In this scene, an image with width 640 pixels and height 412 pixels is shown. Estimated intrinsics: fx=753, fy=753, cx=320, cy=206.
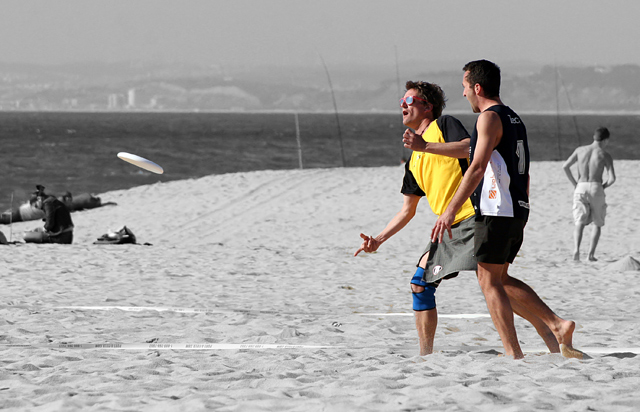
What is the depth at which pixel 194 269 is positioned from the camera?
7648mm

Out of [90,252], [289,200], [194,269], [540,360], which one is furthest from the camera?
[289,200]

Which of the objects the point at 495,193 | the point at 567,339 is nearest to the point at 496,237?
the point at 495,193

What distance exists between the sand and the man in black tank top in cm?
27

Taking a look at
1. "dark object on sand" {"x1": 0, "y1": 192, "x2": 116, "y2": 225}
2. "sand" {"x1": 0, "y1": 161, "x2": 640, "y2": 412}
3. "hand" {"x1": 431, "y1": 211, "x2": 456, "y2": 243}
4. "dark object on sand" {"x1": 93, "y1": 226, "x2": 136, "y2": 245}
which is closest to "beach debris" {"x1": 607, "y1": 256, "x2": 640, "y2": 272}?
"sand" {"x1": 0, "y1": 161, "x2": 640, "y2": 412}

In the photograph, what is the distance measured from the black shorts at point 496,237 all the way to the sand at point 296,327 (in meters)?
0.49

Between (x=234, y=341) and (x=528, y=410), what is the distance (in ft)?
7.54

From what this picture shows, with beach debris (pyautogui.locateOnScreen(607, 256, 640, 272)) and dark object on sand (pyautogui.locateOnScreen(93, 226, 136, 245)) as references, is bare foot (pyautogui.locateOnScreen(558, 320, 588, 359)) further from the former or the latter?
dark object on sand (pyautogui.locateOnScreen(93, 226, 136, 245))

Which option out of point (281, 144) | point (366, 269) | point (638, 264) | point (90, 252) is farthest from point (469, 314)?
point (281, 144)

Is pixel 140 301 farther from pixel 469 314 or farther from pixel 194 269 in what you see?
pixel 469 314

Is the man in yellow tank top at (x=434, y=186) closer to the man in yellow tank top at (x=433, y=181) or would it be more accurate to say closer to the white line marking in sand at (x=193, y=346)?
the man in yellow tank top at (x=433, y=181)

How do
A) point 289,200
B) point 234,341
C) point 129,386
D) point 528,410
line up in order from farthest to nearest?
point 289,200
point 234,341
point 129,386
point 528,410

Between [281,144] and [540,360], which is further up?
[281,144]

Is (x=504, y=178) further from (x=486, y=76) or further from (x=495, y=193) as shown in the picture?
(x=486, y=76)

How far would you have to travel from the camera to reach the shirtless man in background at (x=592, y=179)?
816cm
